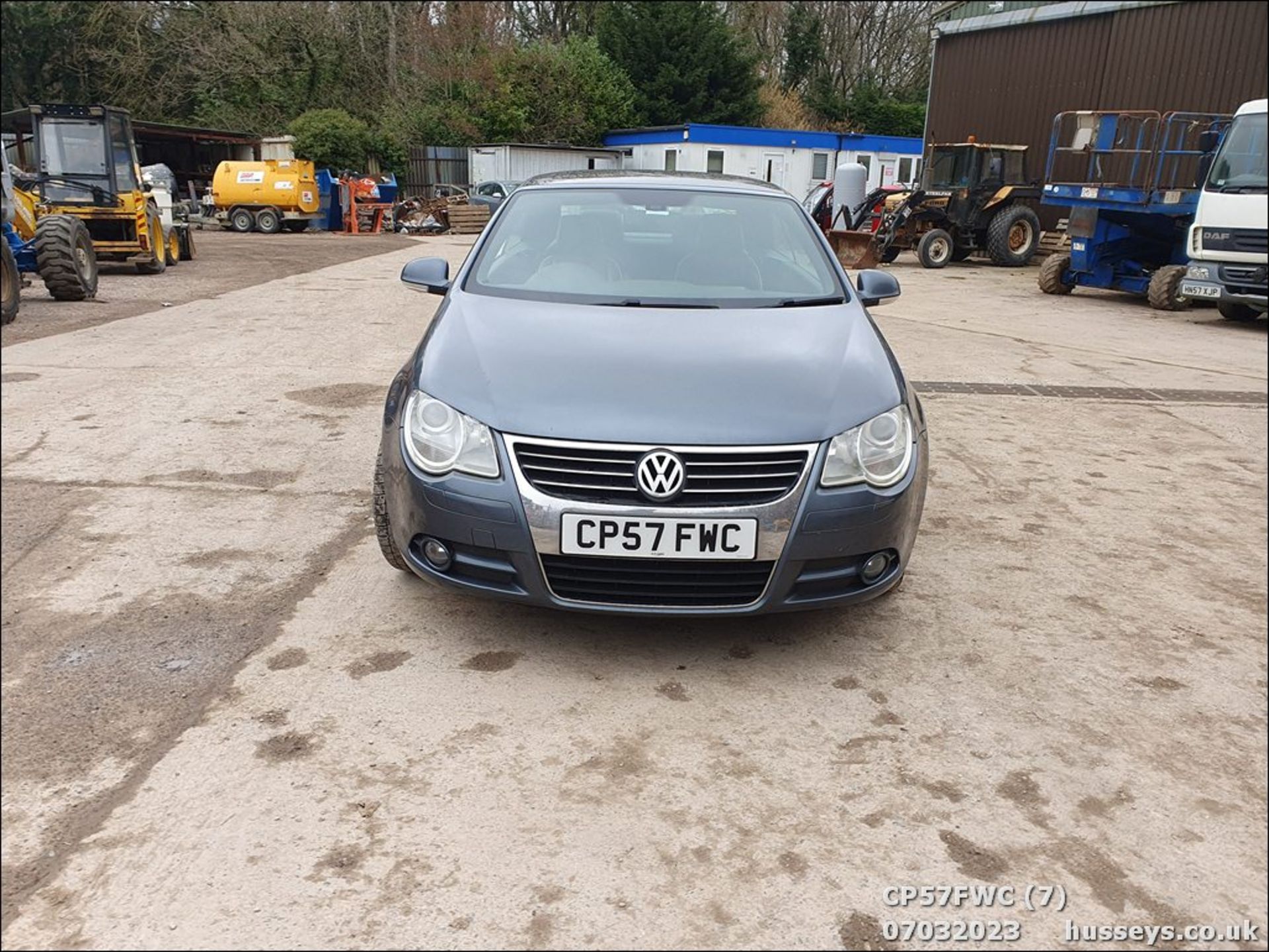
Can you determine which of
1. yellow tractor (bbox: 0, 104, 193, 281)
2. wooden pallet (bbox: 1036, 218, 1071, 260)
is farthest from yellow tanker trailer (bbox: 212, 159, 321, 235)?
wooden pallet (bbox: 1036, 218, 1071, 260)

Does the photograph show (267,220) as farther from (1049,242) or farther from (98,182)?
(1049,242)

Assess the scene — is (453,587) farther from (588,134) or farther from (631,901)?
(588,134)

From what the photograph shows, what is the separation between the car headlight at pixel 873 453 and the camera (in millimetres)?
2859

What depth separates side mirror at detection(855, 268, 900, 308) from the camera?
4.24 m

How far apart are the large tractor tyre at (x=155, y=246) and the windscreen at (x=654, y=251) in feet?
41.4

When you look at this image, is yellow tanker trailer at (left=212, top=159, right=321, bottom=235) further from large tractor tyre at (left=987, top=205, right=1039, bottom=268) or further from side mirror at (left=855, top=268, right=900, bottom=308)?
side mirror at (left=855, top=268, right=900, bottom=308)

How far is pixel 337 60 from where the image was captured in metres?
34.1

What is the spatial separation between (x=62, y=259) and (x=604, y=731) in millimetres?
11158

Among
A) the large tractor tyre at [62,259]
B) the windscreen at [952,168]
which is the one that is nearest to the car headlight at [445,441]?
the large tractor tyre at [62,259]

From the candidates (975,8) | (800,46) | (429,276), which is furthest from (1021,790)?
(800,46)

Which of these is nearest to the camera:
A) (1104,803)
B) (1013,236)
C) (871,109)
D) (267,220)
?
(1104,803)

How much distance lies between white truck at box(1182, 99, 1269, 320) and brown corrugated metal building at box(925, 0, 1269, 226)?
0.30 feet

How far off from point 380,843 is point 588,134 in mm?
36592

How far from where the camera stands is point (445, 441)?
291 cm
